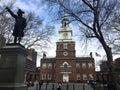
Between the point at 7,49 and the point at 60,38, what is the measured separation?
53330 millimetres

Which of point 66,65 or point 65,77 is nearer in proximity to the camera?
point 65,77

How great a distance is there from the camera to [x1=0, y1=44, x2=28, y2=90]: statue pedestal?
27.5 ft

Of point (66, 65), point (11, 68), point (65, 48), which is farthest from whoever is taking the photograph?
point (65, 48)

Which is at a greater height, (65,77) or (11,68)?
(11,68)

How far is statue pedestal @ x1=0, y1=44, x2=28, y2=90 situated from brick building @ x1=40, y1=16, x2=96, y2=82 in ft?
153

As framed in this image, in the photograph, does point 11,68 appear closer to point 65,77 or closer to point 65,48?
point 65,77

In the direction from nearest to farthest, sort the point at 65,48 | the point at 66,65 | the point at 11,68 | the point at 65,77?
the point at 11,68, the point at 65,77, the point at 66,65, the point at 65,48

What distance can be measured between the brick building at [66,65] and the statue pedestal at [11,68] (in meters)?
46.7

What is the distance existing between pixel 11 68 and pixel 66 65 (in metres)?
51.4

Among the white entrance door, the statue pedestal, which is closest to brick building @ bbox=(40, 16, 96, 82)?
the white entrance door

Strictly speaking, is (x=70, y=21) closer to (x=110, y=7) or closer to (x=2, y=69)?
(x=110, y=7)

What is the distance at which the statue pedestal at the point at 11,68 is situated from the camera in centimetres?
838

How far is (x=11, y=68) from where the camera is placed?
850 centimetres

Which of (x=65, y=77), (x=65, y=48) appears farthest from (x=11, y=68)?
(x=65, y=48)
